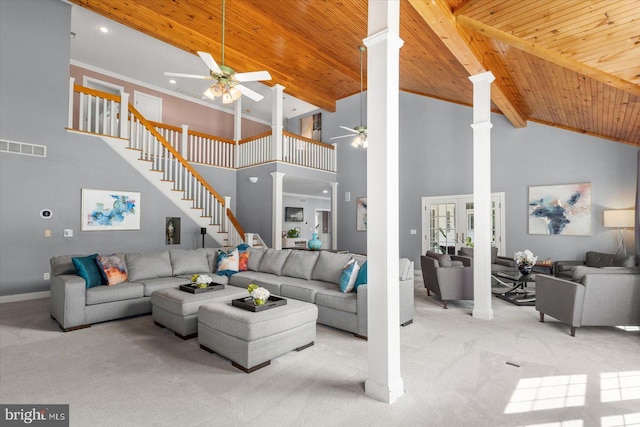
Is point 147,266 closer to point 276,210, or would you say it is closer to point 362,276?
point 362,276

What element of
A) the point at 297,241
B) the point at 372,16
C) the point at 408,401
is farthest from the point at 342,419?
the point at 297,241

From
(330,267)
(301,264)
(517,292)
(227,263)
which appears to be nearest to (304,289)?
(330,267)

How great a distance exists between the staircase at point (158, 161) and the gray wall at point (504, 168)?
356cm

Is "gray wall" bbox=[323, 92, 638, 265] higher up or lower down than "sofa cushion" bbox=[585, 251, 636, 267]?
higher up

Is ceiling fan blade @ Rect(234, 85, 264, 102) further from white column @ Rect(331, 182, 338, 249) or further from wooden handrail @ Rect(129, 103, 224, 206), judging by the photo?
white column @ Rect(331, 182, 338, 249)

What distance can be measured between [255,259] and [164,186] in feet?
9.10

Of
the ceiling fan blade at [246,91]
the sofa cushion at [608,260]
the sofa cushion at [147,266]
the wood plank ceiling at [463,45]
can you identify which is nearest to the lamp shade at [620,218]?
the sofa cushion at [608,260]

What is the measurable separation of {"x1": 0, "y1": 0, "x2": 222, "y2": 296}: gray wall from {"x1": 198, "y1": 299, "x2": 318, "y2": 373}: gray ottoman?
4163mm

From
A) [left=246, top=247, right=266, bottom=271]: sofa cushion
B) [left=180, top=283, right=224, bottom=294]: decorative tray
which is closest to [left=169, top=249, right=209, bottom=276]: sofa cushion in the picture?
[left=246, top=247, right=266, bottom=271]: sofa cushion

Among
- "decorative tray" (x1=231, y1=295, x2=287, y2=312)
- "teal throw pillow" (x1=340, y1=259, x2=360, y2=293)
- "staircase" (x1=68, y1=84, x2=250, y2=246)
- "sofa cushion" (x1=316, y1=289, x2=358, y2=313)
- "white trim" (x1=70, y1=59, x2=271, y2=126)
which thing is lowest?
"sofa cushion" (x1=316, y1=289, x2=358, y2=313)

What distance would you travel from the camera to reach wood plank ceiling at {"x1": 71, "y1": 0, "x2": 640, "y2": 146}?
296cm

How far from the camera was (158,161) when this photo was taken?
6.96 m

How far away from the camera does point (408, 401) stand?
91.5 inches

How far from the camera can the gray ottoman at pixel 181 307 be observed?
3.51m
